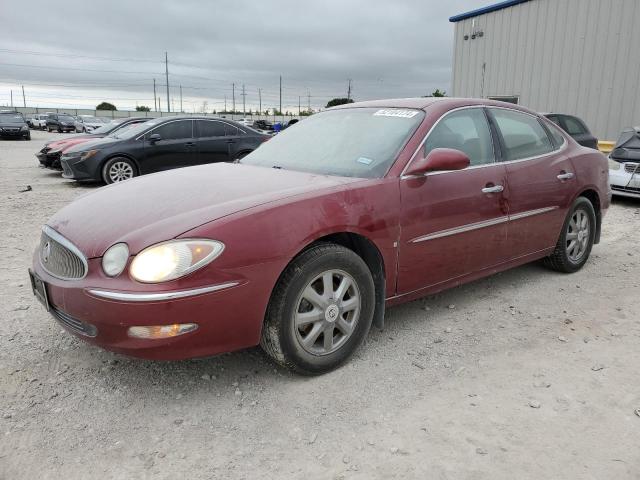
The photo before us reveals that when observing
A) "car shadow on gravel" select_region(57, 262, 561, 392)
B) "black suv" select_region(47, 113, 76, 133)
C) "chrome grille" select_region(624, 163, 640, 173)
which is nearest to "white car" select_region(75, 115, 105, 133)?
"black suv" select_region(47, 113, 76, 133)

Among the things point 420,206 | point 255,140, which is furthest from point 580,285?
point 255,140

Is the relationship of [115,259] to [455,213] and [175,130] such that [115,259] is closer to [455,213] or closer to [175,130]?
[455,213]

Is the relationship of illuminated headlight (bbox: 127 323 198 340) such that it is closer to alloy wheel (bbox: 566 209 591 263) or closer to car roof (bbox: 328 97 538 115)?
car roof (bbox: 328 97 538 115)

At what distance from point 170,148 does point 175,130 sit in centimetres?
38

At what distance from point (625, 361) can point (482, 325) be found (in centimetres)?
87

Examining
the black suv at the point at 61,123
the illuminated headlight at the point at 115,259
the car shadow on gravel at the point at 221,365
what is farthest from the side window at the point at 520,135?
the black suv at the point at 61,123

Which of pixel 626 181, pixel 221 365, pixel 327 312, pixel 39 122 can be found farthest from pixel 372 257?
pixel 39 122

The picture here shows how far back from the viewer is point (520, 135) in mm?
4086

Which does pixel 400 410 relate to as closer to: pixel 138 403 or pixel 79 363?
pixel 138 403

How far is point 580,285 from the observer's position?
4426 mm

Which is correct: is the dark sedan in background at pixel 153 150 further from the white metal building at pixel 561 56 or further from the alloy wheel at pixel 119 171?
the white metal building at pixel 561 56

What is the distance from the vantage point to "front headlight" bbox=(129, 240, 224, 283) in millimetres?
2318

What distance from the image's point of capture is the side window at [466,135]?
11.2 feet

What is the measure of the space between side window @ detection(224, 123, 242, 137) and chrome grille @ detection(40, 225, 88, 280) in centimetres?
776
